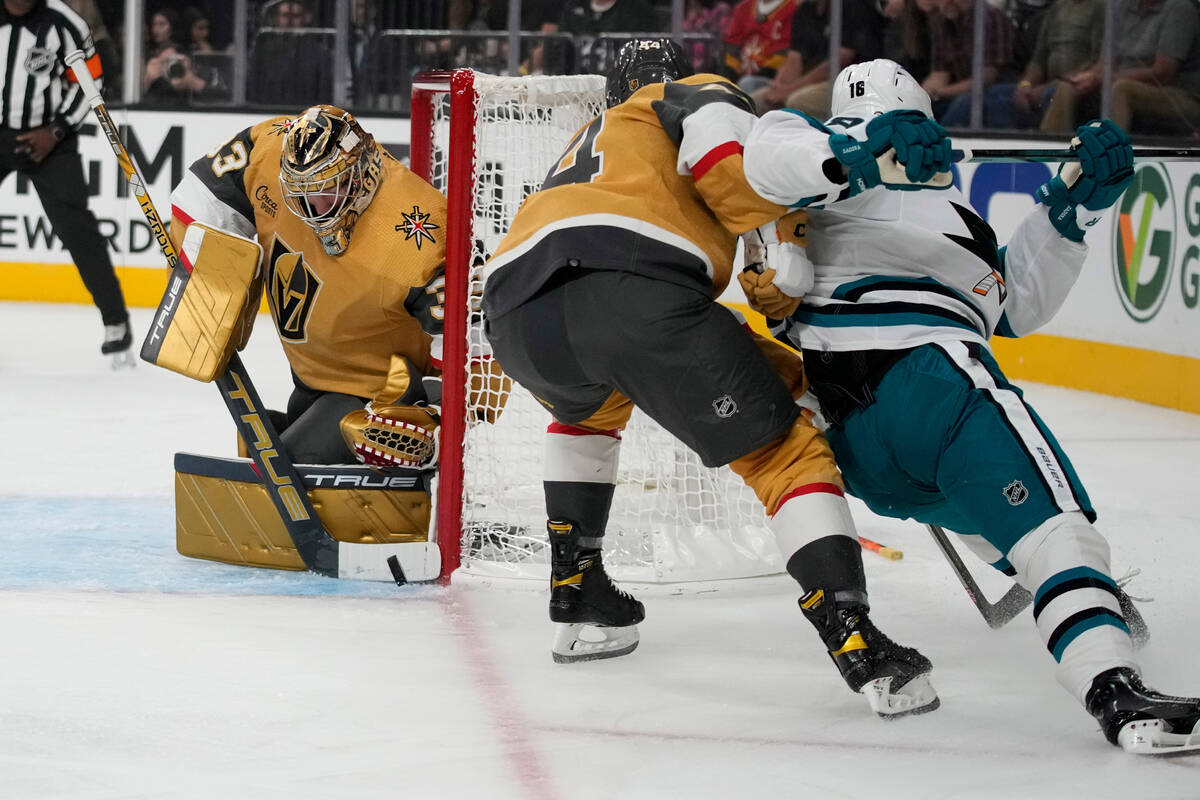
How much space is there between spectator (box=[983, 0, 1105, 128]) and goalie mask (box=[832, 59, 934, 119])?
13.3 feet

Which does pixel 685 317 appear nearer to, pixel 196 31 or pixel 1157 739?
pixel 1157 739

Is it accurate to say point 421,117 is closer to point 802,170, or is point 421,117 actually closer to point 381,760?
point 802,170

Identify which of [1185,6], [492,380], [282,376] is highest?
[1185,6]

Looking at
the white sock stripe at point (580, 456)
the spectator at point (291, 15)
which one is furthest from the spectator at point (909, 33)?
the white sock stripe at point (580, 456)

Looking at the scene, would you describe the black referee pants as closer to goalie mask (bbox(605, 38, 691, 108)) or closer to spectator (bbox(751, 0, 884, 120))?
spectator (bbox(751, 0, 884, 120))

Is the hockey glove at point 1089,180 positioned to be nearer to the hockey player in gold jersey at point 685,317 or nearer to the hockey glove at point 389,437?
the hockey player in gold jersey at point 685,317

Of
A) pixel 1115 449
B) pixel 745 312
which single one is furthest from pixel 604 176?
pixel 745 312

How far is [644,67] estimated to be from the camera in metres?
2.51

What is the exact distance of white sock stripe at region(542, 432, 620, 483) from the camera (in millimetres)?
2369

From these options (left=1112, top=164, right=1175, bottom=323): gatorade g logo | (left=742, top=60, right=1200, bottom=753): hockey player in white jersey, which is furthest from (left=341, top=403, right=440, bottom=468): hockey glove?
(left=1112, top=164, right=1175, bottom=323): gatorade g logo

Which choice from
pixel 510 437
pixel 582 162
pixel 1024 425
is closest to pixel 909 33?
pixel 510 437

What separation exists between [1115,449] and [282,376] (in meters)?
2.92

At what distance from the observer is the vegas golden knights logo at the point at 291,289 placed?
116 inches

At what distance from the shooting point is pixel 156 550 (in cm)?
300
